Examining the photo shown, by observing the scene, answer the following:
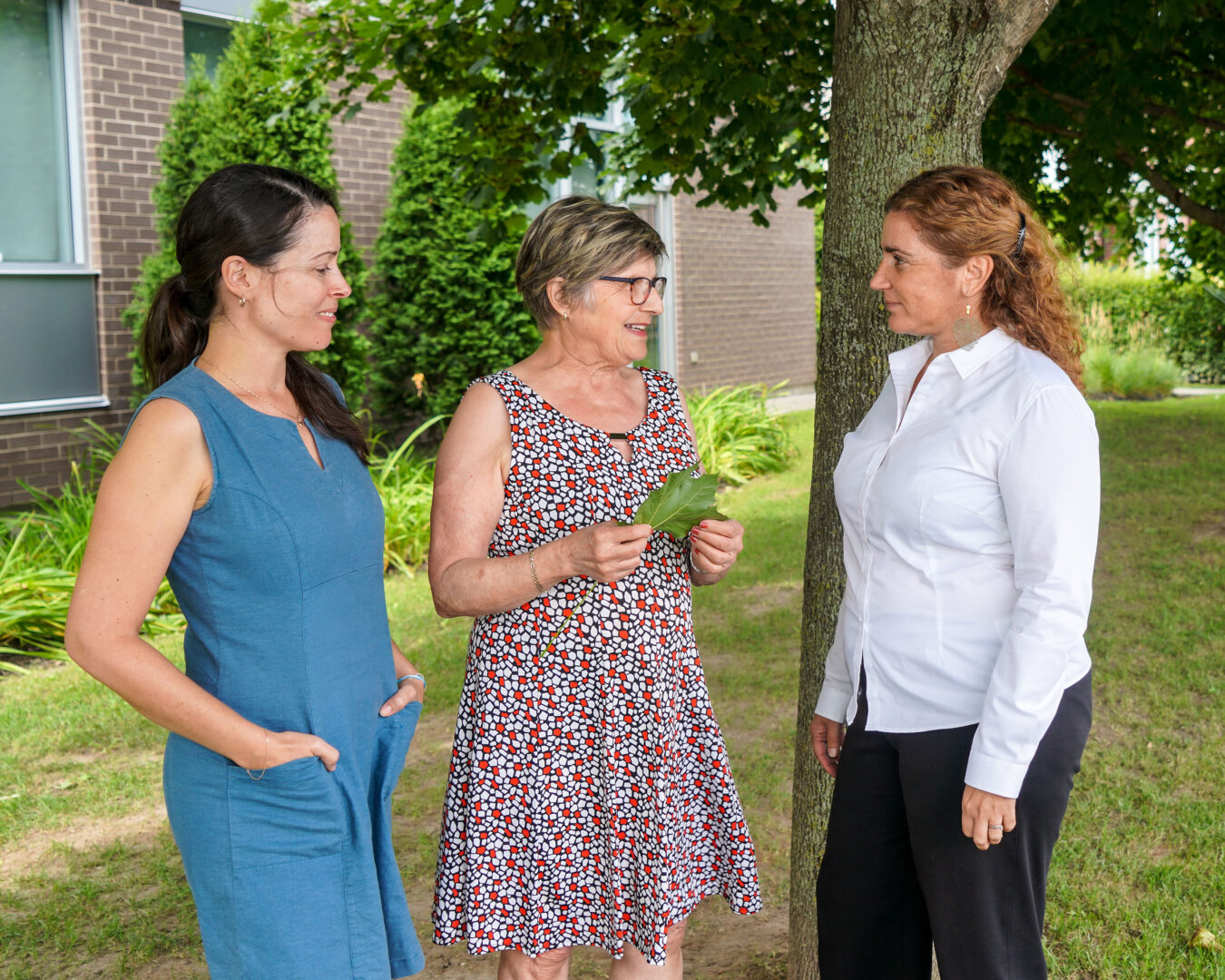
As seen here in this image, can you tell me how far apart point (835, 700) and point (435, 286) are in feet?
27.8

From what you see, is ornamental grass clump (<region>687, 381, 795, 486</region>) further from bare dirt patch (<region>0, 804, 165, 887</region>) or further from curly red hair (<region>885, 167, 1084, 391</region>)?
curly red hair (<region>885, 167, 1084, 391</region>)

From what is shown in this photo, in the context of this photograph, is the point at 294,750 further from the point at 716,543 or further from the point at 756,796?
the point at 756,796

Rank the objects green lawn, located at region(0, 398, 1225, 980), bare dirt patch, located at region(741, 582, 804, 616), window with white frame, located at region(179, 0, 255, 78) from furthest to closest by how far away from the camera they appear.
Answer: window with white frame, located at region(179, 0, 255, 78)
bare dirt patch, located at region(741, 582, 804, 616)
green lawn, located at region(0, 398, 1225, 980)

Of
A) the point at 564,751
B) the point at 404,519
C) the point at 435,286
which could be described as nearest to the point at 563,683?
the point at 564,751

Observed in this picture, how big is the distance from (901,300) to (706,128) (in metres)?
4.12

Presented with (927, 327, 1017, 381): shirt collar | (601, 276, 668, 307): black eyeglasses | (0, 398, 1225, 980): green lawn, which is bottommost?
(0, 398, 1225, 980): green lawn

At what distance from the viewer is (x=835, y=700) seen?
2549 mm

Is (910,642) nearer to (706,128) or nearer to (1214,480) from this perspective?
(706,128)

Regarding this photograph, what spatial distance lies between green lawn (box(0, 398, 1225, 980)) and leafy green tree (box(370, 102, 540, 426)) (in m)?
3.04

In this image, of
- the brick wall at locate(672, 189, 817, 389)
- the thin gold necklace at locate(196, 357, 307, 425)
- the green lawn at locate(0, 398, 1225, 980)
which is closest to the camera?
the thin gold necklace at locate(196, 357, 307, 425)

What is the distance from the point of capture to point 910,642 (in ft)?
7.24

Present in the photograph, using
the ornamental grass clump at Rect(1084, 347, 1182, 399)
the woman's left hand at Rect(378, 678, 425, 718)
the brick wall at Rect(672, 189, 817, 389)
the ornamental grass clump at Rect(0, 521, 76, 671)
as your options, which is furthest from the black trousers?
the ornamental grass clump at Rect(1084, 347, 1182, 399)

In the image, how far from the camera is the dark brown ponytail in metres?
2.09

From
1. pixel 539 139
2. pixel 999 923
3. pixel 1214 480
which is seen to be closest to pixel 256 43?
pixel 539 139
